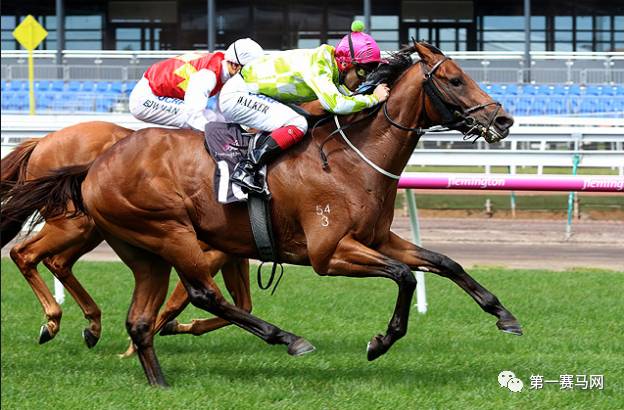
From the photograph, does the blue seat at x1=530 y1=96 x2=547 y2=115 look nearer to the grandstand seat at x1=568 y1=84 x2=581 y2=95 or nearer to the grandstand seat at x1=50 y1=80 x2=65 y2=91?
the grandstand seat at x1=568 y1=84 x2=581 y2=95

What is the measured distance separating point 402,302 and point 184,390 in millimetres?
1177

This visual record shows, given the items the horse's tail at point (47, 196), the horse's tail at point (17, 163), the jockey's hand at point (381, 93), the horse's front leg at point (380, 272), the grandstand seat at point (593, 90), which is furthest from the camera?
the grandstand seat at point (593, 90)

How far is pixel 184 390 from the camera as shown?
5.41 metres

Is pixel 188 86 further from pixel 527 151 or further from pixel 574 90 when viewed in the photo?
pixel 574 90

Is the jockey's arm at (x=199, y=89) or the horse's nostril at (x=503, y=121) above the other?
the jockey's arm at (x=199, y=89)

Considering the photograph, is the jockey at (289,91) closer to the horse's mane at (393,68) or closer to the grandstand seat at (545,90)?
the horse's mane at (393,68)

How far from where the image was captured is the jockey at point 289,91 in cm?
567

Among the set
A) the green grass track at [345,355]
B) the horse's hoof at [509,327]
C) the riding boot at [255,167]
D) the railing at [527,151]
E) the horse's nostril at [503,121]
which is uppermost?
the horse's nostril at [503,121]

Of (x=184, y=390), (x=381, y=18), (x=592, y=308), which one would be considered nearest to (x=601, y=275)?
(x=592, y=308)

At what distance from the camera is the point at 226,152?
5.78 metres

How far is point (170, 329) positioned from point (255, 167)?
165cm

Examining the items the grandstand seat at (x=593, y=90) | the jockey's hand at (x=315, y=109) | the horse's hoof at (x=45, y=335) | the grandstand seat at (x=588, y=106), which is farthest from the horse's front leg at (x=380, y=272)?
the grandstand seat at (x=593, y=90)

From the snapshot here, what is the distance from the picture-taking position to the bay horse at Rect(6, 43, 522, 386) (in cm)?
552

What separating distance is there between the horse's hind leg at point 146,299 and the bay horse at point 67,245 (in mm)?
493
